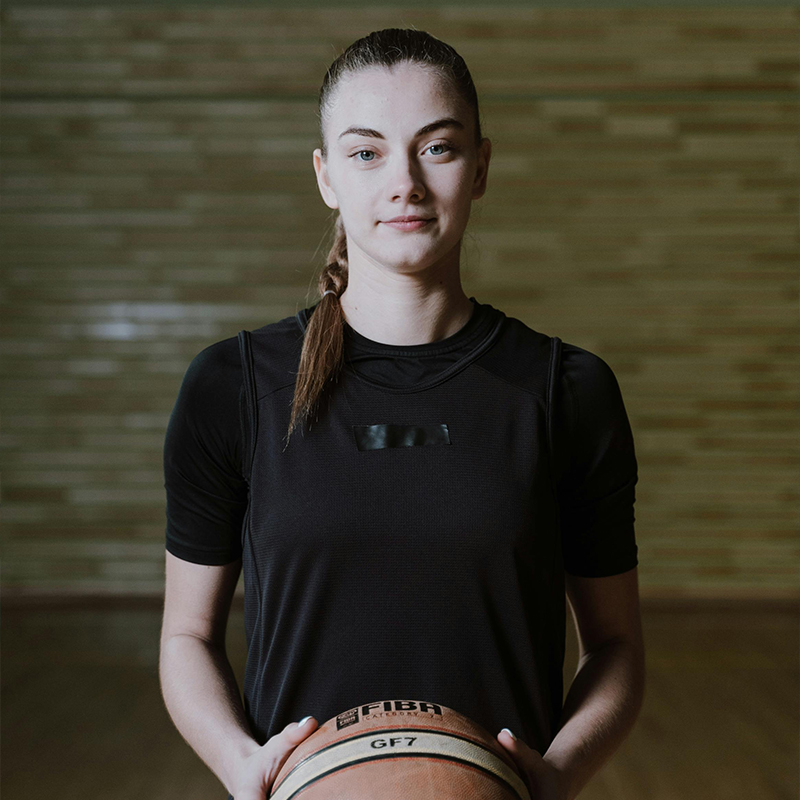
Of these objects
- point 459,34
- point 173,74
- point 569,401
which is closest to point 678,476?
point 459,34

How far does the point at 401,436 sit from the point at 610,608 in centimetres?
37

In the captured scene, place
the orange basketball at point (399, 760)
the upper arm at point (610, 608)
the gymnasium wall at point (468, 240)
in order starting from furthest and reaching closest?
the gymnasium wall at point (468, 240) < the upper arm at point (610, 608) < the orange basketball at point (399, 760)

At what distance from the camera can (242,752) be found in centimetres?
102

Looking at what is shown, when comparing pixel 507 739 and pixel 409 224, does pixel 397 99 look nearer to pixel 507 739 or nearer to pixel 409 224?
pixel 409 224

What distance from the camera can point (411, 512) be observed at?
1039 millimetres

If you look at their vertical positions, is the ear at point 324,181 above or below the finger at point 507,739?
above

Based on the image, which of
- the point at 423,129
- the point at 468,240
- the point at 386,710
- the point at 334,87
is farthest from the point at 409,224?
the point at 468,240

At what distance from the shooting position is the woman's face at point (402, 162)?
1.04 meters

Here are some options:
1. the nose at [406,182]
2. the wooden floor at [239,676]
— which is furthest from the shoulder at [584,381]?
the wooden floor at [239,676]

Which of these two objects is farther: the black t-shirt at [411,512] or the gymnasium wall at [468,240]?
the gymnasium wall at [468,240]

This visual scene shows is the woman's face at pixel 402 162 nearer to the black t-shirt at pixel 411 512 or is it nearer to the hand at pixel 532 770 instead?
the black t-shirt at pixel 411 512

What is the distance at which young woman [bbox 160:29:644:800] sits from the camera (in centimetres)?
103

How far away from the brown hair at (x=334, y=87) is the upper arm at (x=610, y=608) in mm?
429

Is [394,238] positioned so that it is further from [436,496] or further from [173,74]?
[173,74]
